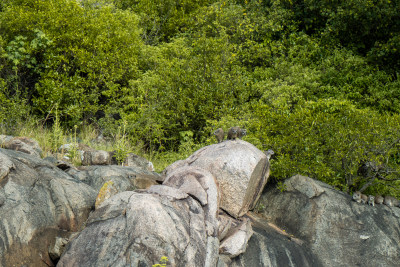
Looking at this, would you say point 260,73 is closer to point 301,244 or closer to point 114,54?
point 114,54

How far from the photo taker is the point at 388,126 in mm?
11711

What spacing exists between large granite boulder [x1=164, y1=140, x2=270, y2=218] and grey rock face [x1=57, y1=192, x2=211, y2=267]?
6.05 feet

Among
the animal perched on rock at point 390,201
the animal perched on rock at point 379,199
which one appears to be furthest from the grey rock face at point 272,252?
the animal perched on rock at point 390,201

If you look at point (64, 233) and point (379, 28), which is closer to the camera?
point (64, 233)

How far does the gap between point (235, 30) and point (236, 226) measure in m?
13.4

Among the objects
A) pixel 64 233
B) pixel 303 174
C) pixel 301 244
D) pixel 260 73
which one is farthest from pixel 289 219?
pixel 260 73

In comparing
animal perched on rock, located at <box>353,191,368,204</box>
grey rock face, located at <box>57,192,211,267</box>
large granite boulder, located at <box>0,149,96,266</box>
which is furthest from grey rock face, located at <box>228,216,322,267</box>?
large granite boulder, located at <box>0,149,96,266</box>

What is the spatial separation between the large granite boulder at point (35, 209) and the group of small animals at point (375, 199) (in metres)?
6.15

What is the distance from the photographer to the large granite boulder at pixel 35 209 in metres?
7.02

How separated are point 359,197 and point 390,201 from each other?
2.96 feet

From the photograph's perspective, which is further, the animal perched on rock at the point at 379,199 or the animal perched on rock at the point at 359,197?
the animal perched on rock at the point at 379,199

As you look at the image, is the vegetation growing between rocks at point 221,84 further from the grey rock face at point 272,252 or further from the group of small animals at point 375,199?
the grey rock face at point 272,252

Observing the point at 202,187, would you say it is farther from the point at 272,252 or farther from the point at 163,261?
the point at 163,261

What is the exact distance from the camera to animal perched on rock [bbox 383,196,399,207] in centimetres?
1095
